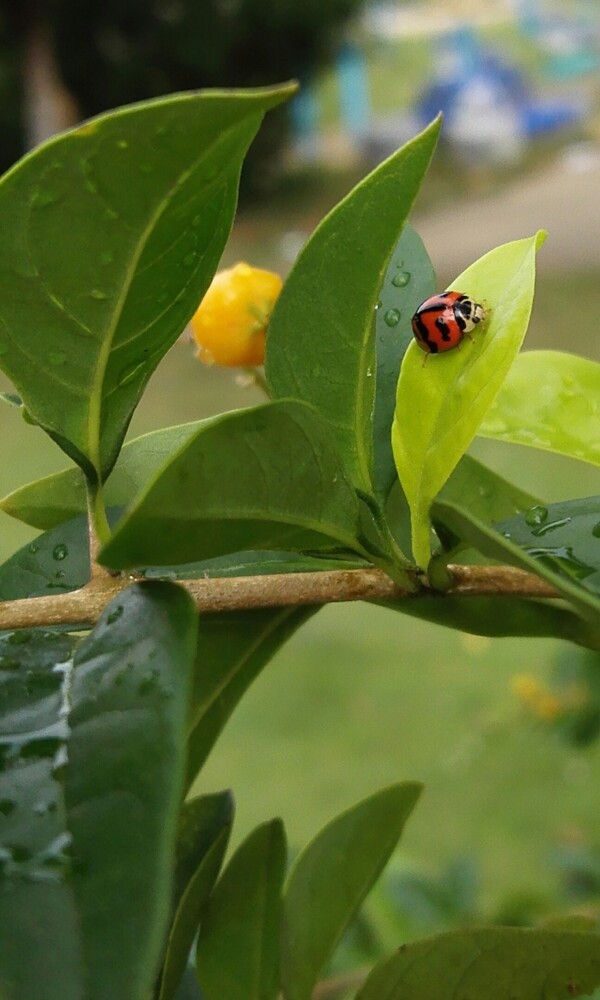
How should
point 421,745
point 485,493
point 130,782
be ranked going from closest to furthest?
point 130,782, point 485,493, point 421,745

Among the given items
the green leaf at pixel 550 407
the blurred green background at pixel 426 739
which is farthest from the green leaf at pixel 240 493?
the blurred green background at pixel 426 739

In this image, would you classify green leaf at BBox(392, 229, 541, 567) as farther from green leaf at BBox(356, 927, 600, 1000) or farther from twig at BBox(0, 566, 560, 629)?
green leaf at BBox(356, 927, 600, 1000)

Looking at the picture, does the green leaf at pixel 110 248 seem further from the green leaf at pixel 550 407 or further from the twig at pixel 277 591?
the green leaf at pixel 550 407

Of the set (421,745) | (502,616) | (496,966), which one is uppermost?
(502,616)

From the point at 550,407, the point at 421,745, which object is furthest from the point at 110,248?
the point at 421,745

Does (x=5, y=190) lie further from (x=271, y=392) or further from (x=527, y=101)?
(x=527, y=101)

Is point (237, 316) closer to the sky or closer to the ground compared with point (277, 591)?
closer to the sky

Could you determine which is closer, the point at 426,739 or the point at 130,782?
the point at 130,782

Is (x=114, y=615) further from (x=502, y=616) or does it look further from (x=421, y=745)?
(x=421, y=745)
